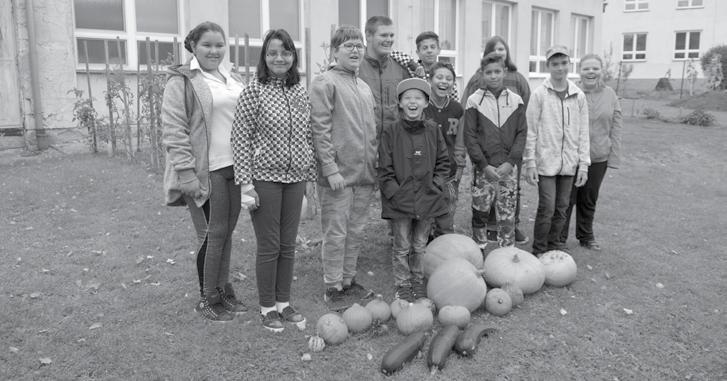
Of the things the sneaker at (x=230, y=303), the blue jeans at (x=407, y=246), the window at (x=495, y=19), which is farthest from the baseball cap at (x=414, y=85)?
the window at (x=495, y=19)

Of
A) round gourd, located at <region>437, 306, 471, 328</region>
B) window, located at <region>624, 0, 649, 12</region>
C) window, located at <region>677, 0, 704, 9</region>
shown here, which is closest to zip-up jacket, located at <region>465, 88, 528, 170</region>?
round gourd, located at <region>437, 306, 471, 328</region>

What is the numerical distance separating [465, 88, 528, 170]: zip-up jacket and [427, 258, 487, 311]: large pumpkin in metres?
1.21

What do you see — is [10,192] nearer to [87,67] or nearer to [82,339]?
[87,67]

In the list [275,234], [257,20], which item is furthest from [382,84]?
[257,20]

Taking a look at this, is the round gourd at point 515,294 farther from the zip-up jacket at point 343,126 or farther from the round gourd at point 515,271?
the zip-up jacket at point 343,126

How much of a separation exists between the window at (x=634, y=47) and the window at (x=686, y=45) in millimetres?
2033

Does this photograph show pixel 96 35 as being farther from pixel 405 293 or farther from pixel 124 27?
pixel 405 293

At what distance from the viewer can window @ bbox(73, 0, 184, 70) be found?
11.4 m

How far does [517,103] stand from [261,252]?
9.51 feet

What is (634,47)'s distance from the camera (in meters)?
41.5

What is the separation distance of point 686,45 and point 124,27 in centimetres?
3791

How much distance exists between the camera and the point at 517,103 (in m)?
5.81

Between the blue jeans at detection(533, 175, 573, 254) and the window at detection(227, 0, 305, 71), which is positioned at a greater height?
the window at detection(227, 0, 305, 71)

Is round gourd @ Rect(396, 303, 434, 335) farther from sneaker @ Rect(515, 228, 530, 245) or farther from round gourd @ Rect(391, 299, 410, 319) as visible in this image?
sneaker @ Rect(515, 228, 530, 245)
